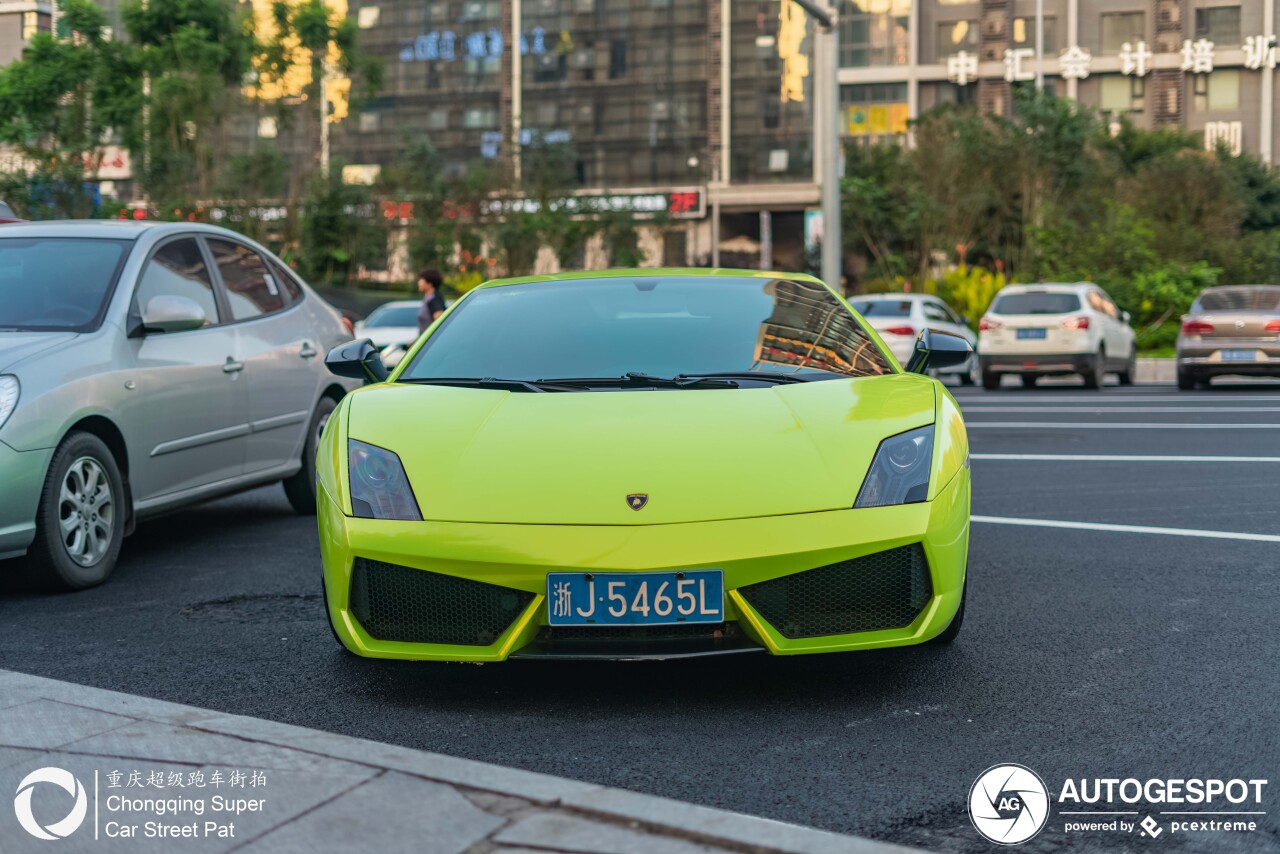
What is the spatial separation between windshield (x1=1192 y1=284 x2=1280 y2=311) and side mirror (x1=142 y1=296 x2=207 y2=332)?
1568 cm

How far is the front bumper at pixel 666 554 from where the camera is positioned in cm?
406

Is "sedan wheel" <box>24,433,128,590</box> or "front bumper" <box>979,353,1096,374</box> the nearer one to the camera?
"sedan wheel" <box>24,433,128,590</box>

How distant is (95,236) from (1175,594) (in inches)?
194

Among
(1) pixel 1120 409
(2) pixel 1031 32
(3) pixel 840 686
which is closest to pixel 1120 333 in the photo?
(1) pixel 1120 409

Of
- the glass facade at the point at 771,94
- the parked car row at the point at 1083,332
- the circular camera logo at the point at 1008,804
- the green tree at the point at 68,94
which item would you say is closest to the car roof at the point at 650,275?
the circular camera logo at the point at 1008,804

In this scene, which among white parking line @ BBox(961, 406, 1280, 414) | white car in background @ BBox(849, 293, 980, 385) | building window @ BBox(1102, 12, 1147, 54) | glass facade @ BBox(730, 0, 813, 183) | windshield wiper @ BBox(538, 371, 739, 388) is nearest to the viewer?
windshield wiper @ BBox(538, 371, 739, 388)

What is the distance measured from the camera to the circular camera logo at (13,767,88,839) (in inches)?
126

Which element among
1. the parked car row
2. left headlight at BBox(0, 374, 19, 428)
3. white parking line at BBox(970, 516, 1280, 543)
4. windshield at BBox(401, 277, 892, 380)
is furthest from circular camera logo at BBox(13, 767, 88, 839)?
the parked car row

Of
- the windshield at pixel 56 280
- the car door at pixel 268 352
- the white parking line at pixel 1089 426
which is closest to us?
the windshield at pixel 56 280

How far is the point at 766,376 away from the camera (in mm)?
5000

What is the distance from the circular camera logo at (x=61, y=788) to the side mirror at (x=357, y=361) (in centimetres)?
238

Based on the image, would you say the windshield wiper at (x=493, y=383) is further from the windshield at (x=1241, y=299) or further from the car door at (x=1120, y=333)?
the car door at (x=1120, y=333)

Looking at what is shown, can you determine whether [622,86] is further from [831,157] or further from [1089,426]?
[1089,426]

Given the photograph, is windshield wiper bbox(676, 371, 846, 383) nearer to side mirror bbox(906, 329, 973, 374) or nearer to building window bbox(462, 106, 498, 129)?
side mirror bbox(906, 329, 973, 374)
